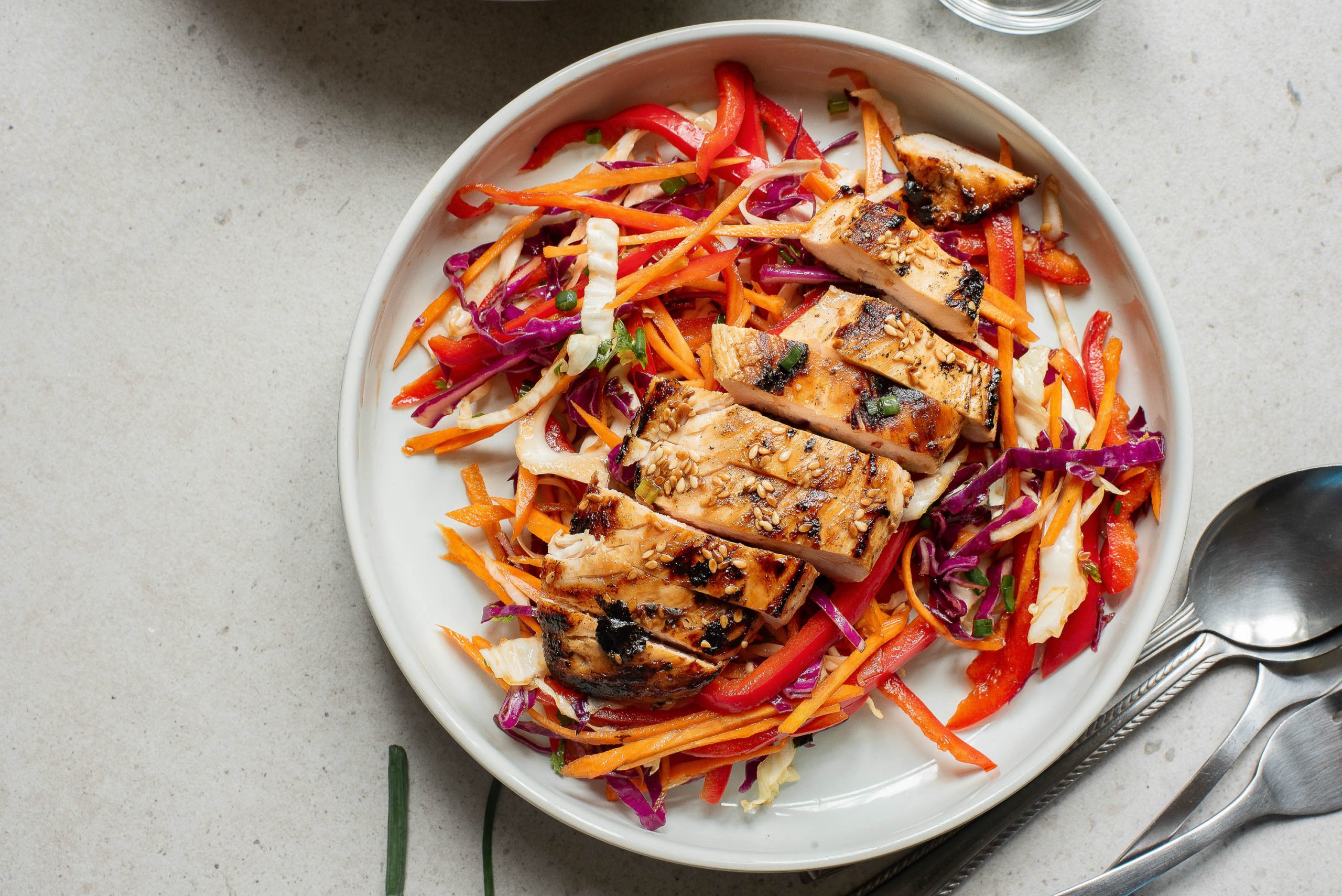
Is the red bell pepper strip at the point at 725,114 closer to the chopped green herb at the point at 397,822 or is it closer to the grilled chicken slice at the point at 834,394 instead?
the grilled chicken slice at the point at 834,394

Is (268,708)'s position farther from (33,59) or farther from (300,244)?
(33,59)

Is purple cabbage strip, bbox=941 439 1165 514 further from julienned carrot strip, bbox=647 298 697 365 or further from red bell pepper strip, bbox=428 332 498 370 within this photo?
red bell pepper strip, bbox=428 332 498 370

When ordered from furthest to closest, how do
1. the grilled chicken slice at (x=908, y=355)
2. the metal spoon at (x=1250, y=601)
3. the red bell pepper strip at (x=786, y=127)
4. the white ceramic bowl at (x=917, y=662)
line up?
the metal spoon at (x=1250, y=601) → the red bell pepper strip at (x=786, y=127) → the white ceramic bowl at (x=917, y=662) → the grilled chicken slice at (x=908, y=355)

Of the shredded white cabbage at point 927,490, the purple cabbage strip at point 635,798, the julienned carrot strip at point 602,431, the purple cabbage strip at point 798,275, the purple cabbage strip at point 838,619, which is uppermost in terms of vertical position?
the purple cabbage strip at point 798,275

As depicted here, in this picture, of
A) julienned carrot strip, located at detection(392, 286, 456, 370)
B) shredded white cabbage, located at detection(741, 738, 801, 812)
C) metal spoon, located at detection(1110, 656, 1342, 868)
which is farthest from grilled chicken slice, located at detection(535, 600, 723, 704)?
metal spoon, located at detection(1110, 656, 1342, 868)

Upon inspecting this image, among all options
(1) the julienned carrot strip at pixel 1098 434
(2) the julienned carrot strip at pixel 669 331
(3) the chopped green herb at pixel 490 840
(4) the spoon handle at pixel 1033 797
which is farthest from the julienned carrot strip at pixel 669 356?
(4) the spoon handle at pixel 1033 797

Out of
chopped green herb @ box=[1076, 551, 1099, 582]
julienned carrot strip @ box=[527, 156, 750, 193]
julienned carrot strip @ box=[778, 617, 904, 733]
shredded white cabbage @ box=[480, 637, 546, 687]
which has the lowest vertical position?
shredded white cabbage @ box=[480, 637, 546, 687]
